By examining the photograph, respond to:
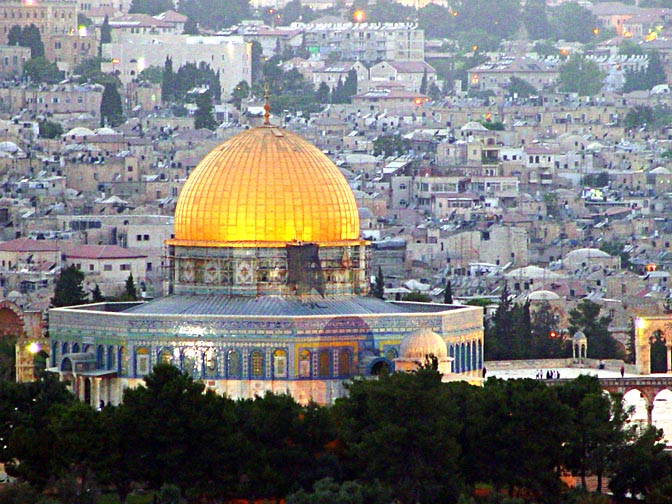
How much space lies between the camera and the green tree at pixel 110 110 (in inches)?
6191

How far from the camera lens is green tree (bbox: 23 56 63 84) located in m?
170

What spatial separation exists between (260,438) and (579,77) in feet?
444

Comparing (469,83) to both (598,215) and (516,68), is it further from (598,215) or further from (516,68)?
(598,215)

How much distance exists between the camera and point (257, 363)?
2653 inches

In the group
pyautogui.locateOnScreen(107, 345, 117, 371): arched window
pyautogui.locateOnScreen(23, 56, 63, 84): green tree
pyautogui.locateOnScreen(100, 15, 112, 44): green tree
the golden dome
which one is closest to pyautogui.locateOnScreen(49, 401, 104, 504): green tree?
pyautogui.locateOnScreen(107, 345, 117, 371): arched window

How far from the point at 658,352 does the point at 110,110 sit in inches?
3029

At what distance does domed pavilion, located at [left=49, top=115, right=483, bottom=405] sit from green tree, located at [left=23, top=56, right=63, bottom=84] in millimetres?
99637

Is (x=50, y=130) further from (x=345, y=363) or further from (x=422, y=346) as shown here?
(x=422, y=346)

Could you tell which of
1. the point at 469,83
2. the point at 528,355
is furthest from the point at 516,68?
the point at 528,355

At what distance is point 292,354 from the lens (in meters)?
67.2

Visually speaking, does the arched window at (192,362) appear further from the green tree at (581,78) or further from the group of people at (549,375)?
the green tree at (581,78)

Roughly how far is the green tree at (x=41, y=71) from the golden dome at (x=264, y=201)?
99806mm

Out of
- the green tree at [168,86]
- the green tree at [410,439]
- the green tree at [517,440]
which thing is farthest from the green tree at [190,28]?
the green tree at [410,439]

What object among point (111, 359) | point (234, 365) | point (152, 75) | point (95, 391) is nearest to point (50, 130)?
point (152, 75)
